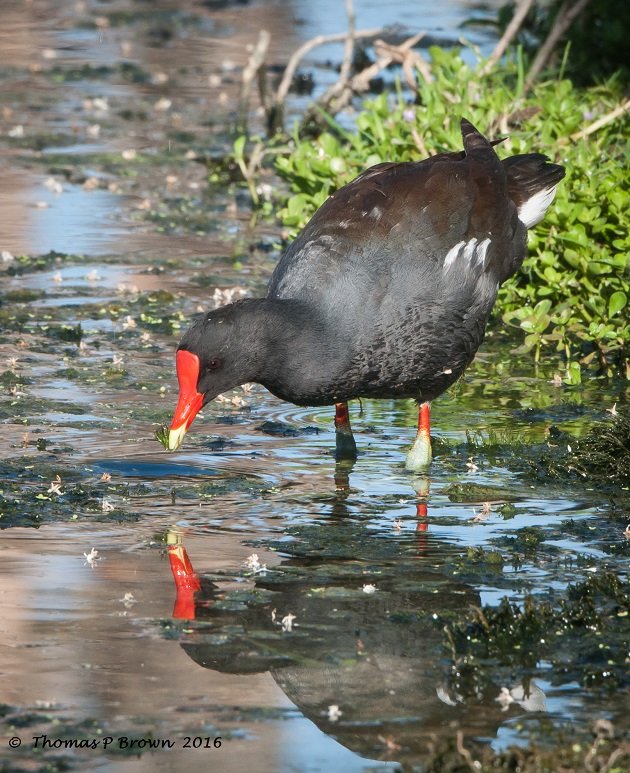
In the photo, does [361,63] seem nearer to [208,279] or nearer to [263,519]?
[208,279]

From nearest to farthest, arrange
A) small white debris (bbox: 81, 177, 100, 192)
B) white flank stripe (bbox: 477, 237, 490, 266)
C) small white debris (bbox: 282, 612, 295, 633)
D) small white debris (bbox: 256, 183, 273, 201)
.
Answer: small white debris (bbox: 282, 612, 295, 633)
white flank stripe (bbox: 477, 237, 490, 266)
small white debris (bbox: 256, 183, 273, 201)
small white debris (bbox: 81, 177, 100, 192)

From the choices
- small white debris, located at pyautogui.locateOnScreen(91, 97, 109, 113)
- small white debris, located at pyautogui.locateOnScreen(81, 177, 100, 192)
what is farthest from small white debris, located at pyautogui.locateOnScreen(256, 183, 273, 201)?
small white debris, located at pyautogui.locateOnScreen(91, 97, 109, 113)

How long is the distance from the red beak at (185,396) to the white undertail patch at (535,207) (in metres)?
2.20

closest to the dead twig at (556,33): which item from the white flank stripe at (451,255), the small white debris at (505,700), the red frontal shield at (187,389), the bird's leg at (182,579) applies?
the white flank stripe at (451,255)

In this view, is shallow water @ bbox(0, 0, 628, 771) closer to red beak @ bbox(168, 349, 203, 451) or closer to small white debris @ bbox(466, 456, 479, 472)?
small white debris @ bbox(466, 456, 479, 472)

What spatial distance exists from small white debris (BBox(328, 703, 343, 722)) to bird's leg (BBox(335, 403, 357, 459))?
2.40 m

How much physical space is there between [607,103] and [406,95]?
505 cm

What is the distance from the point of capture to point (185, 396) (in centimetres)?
520

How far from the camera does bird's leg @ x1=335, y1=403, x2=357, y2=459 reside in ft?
20.1

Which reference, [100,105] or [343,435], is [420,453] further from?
[100,105]

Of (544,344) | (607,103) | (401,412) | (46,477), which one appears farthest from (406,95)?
(46,477)

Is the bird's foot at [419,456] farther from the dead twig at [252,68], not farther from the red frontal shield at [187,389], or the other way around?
the dead twig at [252,68]

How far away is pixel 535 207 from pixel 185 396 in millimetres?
2341

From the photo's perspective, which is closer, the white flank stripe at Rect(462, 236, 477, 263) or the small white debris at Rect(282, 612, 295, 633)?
the small white debris at Rect(282, 612, 295, 633)
